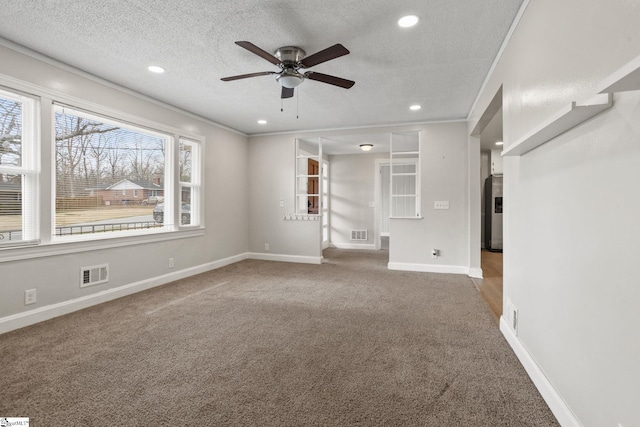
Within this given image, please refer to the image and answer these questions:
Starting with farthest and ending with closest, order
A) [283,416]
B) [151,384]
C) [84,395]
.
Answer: [151,384], [84,395], [283,416]

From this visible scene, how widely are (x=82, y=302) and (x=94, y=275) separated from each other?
0.97ft

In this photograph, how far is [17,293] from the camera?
2.71 m

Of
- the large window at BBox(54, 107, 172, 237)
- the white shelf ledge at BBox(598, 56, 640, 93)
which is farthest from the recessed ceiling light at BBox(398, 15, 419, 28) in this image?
the large window at BBox(54, 107, 172, 237)

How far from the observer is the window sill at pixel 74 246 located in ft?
8.80

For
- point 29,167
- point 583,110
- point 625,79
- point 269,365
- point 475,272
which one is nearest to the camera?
point 625,79

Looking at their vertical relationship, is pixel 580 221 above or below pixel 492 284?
above

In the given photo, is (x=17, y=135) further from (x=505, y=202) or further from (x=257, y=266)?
(x=505, y=202)

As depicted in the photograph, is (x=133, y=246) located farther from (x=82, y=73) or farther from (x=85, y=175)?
(x=82, y=73)

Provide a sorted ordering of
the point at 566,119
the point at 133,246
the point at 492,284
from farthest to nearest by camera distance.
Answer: the point at 492,284 < the point at 133,246 < the point at 566,119

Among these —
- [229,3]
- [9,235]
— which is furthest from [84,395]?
[229,3]

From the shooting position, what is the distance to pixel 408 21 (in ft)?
7.55

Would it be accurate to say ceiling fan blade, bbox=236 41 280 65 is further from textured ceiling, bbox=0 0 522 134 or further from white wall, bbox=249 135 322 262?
white wall, bbox=249 135 322 262

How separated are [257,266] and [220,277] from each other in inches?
35.9

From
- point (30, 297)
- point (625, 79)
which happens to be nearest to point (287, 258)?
point (30, 297)
